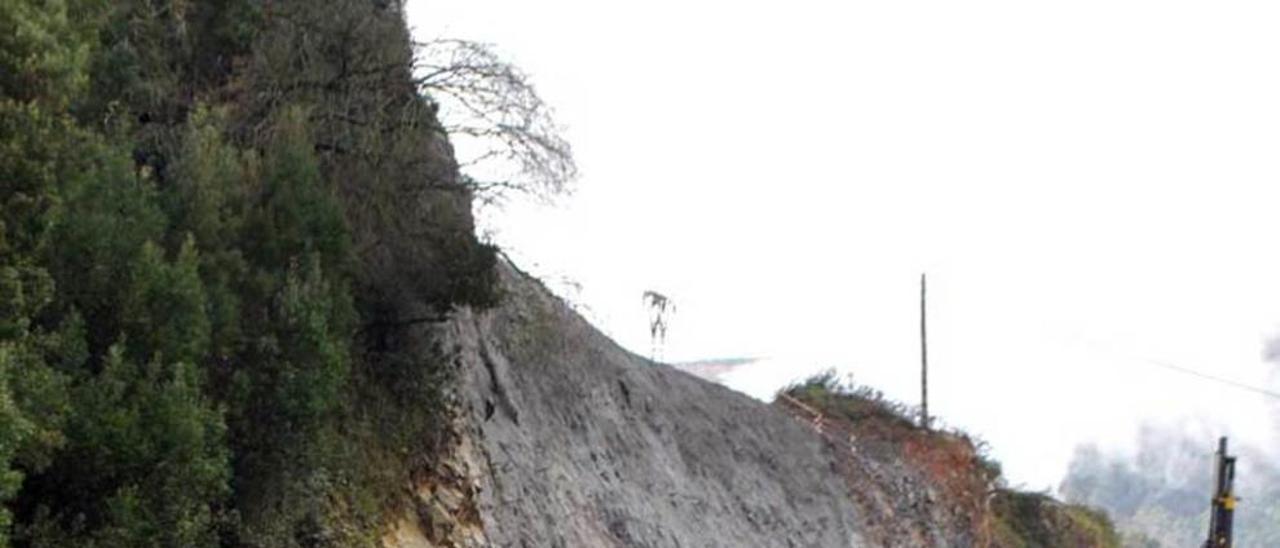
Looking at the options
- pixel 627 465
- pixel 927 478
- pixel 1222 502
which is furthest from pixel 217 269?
pixel 927 478

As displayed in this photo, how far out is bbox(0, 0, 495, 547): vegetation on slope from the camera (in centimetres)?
1317

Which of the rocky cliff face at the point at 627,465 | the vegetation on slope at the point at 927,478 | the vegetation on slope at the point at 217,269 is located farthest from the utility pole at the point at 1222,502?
the vegetation on slope at the point at 217,269

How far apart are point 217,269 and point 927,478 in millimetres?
33822

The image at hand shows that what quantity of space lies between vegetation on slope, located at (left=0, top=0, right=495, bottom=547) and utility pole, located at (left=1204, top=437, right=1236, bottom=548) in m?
19.4

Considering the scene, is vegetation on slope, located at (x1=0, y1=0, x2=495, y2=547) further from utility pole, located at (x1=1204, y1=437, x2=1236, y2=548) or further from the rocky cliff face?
utility pole, located at (x1=1204, y1=437, x2=1236, y2=548)

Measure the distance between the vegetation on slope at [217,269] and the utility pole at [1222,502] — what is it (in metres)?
19.4

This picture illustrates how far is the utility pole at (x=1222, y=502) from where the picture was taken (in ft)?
116

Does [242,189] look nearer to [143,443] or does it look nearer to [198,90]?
[198,90]

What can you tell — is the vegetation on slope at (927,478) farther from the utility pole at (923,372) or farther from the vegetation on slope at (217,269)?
the vegetation on slope at (217,269)

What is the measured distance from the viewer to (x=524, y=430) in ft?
85.1

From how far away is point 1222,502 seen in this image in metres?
35.3

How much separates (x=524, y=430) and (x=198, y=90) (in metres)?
8.82

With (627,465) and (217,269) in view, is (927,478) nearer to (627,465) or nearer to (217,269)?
(627,465)

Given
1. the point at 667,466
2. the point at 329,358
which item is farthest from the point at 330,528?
the point at 667,466
